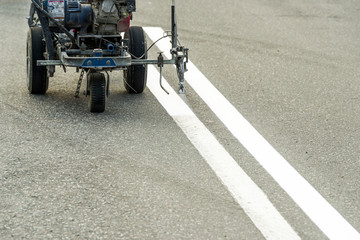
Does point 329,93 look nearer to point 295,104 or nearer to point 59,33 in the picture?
point 295,104

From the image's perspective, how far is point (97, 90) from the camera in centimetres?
810

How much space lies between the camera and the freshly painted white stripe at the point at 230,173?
588 centimetres

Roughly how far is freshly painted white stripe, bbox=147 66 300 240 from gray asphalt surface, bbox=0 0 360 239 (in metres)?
0.07

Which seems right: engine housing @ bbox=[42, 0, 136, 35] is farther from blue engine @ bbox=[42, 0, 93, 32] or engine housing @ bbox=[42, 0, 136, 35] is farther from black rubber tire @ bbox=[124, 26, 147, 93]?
black rubber tire @ bbox=[124, 26, 147, 93]

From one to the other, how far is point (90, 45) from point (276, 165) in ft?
8.13

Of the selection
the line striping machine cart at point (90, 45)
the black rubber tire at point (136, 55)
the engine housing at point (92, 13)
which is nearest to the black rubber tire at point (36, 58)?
the line striping machine cart at point (90, 45)

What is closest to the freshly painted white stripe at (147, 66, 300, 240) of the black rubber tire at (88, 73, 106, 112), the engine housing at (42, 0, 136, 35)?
the black rubber tire at (88, 73, 106, 112)

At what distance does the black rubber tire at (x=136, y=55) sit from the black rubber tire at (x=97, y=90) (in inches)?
28.6

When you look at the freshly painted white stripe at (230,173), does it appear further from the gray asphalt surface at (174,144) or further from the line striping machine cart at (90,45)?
the line striping machine cart at (90,45)

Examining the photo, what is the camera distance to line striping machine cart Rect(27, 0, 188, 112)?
8.12 metres

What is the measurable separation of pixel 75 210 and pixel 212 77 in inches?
164

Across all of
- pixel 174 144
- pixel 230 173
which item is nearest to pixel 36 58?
pixel 174 144

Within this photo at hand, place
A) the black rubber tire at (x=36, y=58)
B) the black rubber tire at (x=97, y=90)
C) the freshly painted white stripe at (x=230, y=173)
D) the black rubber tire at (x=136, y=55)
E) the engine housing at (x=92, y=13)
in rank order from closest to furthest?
the freshly painted white stripe at (x=230, y=173) < the black rubber tire at (x=97, y=90) < the engine housing at (x=92, y=13) < the black rubber tire at (x=36, y=58) < the black rubber tire at (x=136, y=55)

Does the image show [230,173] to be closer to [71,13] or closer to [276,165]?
[276,165]
